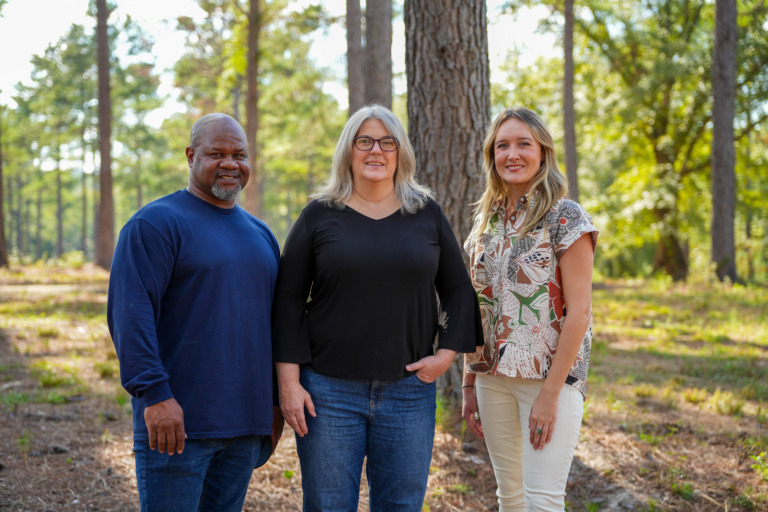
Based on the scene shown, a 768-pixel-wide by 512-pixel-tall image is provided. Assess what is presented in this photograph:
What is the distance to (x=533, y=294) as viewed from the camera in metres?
2.46

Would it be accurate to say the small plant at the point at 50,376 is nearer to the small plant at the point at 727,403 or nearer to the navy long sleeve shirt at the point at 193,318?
the navy long sleeve shirt at the point at 193,318

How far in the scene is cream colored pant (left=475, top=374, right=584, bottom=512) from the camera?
7.87 feet

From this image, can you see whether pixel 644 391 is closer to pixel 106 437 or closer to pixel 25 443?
pixel 106 437

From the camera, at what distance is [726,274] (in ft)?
45.1

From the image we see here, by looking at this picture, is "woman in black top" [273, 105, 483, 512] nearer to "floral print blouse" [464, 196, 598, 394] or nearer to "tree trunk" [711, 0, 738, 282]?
"floral print blouse" [464, 196, 598, 394]

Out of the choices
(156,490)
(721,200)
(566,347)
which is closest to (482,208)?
(566,347)

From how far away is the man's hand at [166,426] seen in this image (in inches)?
81.5

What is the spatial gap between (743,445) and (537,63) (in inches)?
656

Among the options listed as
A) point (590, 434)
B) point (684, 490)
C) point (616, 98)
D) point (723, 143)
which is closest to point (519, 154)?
point (684, 490)

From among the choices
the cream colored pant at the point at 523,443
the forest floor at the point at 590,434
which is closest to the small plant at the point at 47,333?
the forest floor at the point at 590,434

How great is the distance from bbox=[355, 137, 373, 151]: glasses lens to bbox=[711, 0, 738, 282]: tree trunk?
13.8 metres

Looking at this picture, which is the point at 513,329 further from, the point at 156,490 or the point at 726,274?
the point at 726,274

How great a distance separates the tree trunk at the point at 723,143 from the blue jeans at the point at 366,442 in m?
13.8

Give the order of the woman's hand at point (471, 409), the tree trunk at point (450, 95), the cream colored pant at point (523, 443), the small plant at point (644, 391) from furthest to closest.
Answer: the small plant at point (644, 391)
the tree trunk at point (450, 95)
the woman's hand at point (471, 409)
the cream colored pant at point (523, 443)
